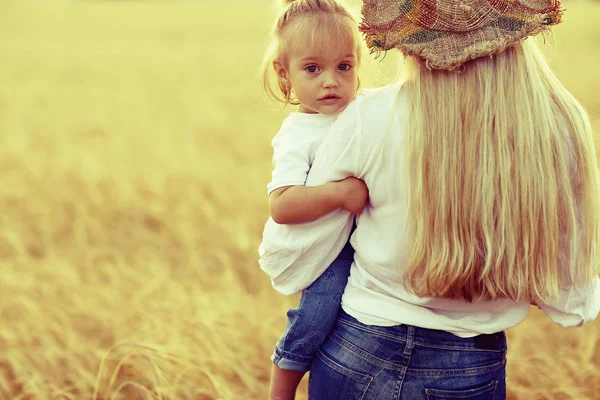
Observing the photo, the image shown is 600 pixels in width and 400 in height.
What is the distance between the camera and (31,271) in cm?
400

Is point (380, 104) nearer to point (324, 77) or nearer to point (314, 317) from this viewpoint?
point (324, 77)

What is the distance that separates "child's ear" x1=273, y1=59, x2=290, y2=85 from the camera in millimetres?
1791

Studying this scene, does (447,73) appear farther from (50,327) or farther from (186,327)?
(50,327)

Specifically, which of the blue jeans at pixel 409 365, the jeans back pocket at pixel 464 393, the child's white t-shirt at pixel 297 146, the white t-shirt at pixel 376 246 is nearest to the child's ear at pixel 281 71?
the child's white t-shirt at pixel 297 146

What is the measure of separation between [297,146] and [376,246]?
283 mm

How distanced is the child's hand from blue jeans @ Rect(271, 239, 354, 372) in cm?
20

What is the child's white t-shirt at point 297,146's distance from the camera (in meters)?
1.63

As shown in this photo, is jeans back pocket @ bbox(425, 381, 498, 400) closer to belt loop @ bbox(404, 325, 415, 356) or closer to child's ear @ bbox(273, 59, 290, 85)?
belt loop @ bbox(404, 325, 415, 356)

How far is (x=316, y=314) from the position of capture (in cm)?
167

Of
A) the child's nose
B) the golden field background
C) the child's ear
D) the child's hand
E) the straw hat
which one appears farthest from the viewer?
the golden field background

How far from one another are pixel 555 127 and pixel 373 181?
0.38 metres

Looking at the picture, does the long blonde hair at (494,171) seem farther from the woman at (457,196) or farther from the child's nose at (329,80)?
the child's nose at (329,80)

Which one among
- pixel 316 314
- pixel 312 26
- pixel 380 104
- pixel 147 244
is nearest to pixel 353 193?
pixel 380 104

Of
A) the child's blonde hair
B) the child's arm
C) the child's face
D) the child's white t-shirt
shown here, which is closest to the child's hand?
the child's arm
